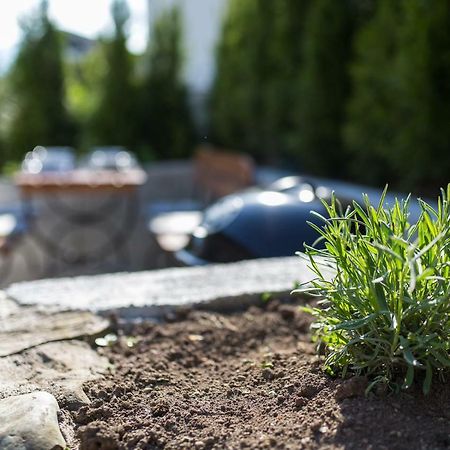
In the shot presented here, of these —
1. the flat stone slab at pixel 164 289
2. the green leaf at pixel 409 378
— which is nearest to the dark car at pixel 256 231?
the flat stone slab at pixel 164 289

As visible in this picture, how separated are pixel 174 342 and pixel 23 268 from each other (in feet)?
17.9

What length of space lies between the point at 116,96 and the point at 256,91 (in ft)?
15.5

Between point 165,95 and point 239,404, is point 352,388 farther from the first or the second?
point 165,95

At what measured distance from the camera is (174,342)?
2451 millimetres

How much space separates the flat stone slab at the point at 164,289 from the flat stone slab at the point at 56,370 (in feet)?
1.10

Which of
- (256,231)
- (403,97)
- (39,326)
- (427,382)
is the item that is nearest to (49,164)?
(403,97)

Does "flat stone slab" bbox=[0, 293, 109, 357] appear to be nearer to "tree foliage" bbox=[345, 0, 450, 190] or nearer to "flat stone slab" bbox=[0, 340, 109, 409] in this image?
"flat stone slab" bbox=[0, 340, 109, 409]

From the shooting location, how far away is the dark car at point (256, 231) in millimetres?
4008

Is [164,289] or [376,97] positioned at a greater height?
[376,97]

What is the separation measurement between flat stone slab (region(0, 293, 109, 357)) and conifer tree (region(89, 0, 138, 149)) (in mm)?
12366

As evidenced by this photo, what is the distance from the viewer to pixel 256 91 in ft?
36.3

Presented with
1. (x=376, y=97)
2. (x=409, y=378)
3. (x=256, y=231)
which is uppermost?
(x=376, y=97)

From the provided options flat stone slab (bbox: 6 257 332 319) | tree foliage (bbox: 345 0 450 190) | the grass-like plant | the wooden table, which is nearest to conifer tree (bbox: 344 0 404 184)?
tree foliage (bbox: 345 0 450 190)

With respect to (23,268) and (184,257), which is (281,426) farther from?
(23,268)
